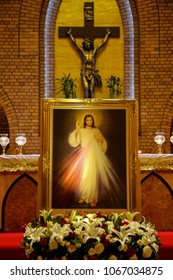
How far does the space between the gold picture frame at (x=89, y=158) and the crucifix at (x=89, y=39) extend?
4.96 meters

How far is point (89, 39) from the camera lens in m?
9.35

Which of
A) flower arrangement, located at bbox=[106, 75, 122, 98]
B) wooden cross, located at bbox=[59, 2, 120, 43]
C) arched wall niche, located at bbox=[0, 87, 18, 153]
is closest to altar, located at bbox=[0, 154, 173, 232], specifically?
arched wall niche, located at bbox=[0, 87, 18, 153]

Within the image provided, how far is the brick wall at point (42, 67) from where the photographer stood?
9.02 metres

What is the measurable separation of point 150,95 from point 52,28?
221 centimetres

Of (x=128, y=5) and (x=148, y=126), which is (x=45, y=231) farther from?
(x=128, y=5)

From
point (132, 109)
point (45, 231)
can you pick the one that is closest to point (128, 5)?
point (132, 109)

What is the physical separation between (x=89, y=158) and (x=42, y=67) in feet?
17.7

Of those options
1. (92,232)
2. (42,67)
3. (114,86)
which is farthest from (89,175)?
(42,67)

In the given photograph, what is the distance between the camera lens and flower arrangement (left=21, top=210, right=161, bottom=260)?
3105 millimetres

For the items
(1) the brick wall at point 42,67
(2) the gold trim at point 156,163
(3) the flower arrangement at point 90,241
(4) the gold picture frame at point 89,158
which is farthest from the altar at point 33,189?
(1) the brick wall at point 42,67

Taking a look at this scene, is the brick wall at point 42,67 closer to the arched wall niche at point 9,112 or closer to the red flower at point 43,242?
the arched wall niche at point 9,112

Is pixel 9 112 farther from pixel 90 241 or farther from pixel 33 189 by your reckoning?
pixel 90 241

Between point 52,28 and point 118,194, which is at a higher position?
point 52,28
